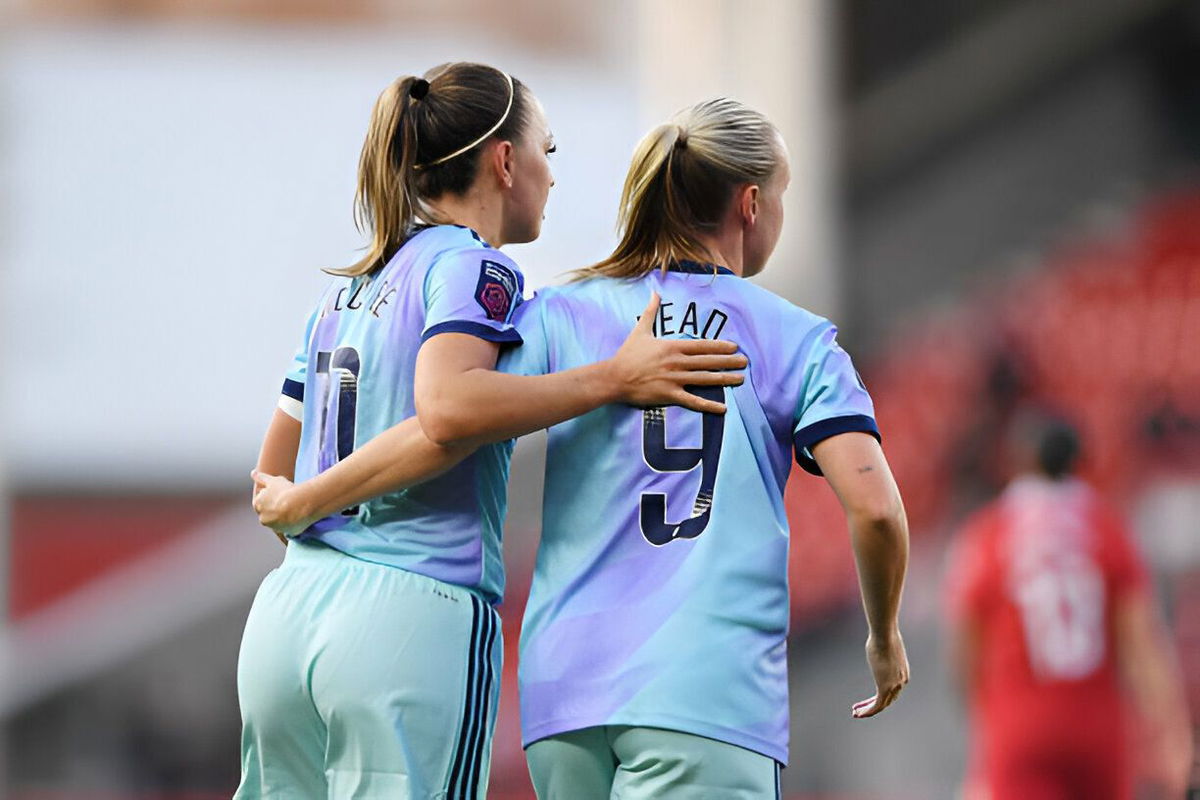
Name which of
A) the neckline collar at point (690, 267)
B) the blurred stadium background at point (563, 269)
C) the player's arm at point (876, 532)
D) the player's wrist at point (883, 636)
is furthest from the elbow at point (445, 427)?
the blurred stadium background at point (563, 269)

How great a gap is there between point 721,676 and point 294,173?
17066mm

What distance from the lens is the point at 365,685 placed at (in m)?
2.89

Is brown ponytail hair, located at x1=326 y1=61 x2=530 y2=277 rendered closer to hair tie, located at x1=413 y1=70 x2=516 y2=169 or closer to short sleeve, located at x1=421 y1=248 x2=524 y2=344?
hair tie, located at x1=413 y1=70 x2=516 y2=169

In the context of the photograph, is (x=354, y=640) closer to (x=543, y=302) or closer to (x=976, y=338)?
(x=543, y=302)

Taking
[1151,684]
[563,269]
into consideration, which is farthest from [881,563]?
[563,269]

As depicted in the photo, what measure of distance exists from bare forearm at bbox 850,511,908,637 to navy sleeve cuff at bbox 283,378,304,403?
41.9 inches

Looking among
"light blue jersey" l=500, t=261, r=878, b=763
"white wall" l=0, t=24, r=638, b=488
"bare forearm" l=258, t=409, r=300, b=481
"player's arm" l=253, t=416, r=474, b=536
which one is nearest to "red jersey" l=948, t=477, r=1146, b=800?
"light blue jersey" l=500, t=261, r=878, b=763

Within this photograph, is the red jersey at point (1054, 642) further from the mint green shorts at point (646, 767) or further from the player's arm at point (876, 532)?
the mint green shorts at point (646, 767)

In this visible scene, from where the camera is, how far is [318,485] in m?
3.02

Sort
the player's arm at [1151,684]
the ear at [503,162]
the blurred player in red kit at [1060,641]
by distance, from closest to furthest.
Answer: the ear at [503,162] → the player's arm at [1151,684] → the blurred player in red kit at [1060,641]

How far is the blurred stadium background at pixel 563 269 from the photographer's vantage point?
12336 millimetres

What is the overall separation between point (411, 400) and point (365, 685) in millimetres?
492

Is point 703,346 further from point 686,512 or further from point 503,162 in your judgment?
point 503,162

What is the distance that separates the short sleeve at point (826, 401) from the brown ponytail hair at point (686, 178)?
26 centimetres
